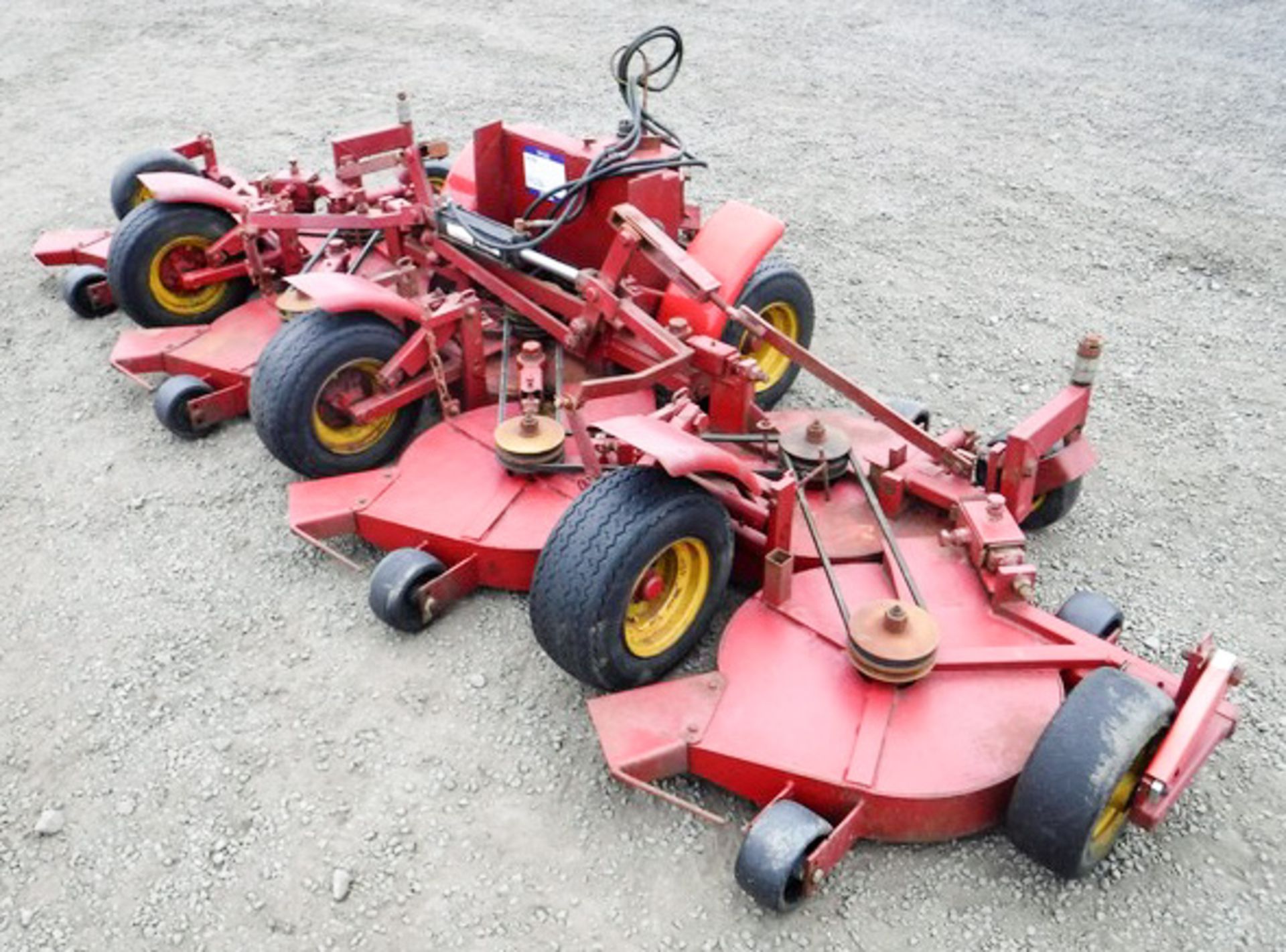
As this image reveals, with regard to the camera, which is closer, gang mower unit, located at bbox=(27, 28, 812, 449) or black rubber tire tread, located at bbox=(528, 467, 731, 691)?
black rubber tire tread, located at bbox=(528, 467, 731, 691)

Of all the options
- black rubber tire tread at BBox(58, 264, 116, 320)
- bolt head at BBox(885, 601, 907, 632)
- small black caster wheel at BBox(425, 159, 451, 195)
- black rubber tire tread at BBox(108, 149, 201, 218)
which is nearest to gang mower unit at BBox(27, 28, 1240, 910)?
bolt head at BBox(885, 601, 907, 632)

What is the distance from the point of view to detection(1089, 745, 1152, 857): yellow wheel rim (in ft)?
9.93

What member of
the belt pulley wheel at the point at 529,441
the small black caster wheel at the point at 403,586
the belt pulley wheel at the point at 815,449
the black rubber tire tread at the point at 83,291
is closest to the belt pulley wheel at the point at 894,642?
the belt pulley wheel at the point at 815,449

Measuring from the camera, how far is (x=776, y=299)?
4992 millimetres

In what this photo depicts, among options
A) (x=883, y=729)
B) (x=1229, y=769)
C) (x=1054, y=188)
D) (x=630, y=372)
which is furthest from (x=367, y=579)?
(x=1054, y=188)

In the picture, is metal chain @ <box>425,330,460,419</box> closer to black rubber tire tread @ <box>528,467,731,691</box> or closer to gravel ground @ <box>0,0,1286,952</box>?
gravel ground @ <box>0,0,1286,952</box>

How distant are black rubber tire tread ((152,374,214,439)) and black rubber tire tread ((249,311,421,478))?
2.23 ft

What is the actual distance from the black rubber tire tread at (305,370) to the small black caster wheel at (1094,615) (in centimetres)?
269

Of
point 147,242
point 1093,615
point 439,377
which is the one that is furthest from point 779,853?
point 147,242

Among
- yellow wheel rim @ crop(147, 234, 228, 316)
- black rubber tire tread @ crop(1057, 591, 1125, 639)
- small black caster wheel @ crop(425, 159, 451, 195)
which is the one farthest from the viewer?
small black caster wheel @ crop(425, 159, 451, 195)

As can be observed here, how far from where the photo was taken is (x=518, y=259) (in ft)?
15.1

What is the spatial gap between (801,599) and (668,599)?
1.43ft

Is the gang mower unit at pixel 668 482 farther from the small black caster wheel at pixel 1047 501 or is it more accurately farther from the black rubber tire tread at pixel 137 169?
the black rubber tire tread at pixel 137 169

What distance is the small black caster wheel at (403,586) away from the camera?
12.5 feet
